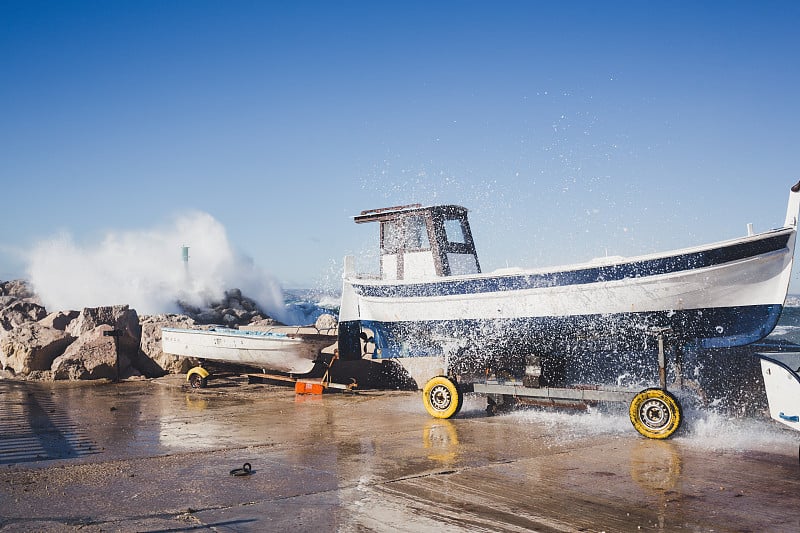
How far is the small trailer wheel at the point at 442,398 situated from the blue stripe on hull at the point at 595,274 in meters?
2.44

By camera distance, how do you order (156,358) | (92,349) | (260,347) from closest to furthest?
(260,347), (92,349), (156,358)

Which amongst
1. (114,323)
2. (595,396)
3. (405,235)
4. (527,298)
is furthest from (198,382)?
Answer: (595,396)

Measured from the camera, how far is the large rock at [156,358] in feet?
55.7

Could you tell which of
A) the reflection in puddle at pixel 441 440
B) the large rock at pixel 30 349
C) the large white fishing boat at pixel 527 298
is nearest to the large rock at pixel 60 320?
the large rock at pixel 30 349

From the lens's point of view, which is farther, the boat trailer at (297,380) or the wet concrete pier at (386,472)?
the boat trailer at (297,380)

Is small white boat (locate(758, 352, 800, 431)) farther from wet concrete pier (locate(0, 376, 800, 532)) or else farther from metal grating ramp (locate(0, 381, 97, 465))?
metal grating ramp (locate(0, 381, 97, 465))

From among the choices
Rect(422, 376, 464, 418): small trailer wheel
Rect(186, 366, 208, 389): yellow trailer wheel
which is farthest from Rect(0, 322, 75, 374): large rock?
Rect(422, 376, 464, 418): small trailer wheel

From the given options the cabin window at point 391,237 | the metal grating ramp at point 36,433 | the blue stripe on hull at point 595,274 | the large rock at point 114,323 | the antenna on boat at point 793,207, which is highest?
the cabin window at point 391,237

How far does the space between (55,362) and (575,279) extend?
12.4 m

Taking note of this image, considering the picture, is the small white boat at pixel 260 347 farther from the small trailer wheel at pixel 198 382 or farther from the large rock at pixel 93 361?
the large rock at pixel 93 361

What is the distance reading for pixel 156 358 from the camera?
56.6 feet

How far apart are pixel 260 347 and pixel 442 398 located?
17.5 ft

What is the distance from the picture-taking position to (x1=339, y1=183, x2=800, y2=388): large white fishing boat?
394 inches

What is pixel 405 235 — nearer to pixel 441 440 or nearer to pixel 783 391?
pixel 441 440
